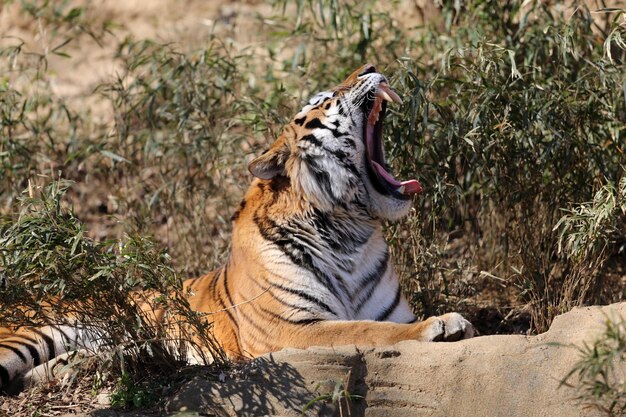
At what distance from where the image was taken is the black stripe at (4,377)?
14.1ft

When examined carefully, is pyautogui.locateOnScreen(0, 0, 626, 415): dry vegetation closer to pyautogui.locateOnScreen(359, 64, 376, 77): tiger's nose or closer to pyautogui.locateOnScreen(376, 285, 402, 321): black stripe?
pyautogui.locateOnScreen(359, 64, 376, 77): tiger's nose

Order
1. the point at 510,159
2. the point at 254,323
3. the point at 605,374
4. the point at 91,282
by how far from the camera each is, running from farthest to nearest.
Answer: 1. the point at 510,159
2. the point at 254,323
3. the point at 91,282
4. the point at 605,374

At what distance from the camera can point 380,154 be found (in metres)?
4.47

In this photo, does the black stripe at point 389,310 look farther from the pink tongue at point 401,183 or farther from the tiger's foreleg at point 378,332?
the pink tongue at point 401,183

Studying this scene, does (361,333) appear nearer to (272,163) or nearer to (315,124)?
(272,163)

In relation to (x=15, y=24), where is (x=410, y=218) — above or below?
below

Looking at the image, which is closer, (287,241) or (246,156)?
(287,241)

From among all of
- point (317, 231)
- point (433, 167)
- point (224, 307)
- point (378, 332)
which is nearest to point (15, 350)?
point (224, 307)

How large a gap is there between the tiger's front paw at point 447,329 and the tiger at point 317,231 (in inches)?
16.2

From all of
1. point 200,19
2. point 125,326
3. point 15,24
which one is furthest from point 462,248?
point 15,24

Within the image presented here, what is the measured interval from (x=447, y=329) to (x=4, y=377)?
190 centimetres

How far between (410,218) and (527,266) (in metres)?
0.59

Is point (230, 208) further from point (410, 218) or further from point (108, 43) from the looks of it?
point (108, 43)

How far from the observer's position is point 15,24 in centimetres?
885
